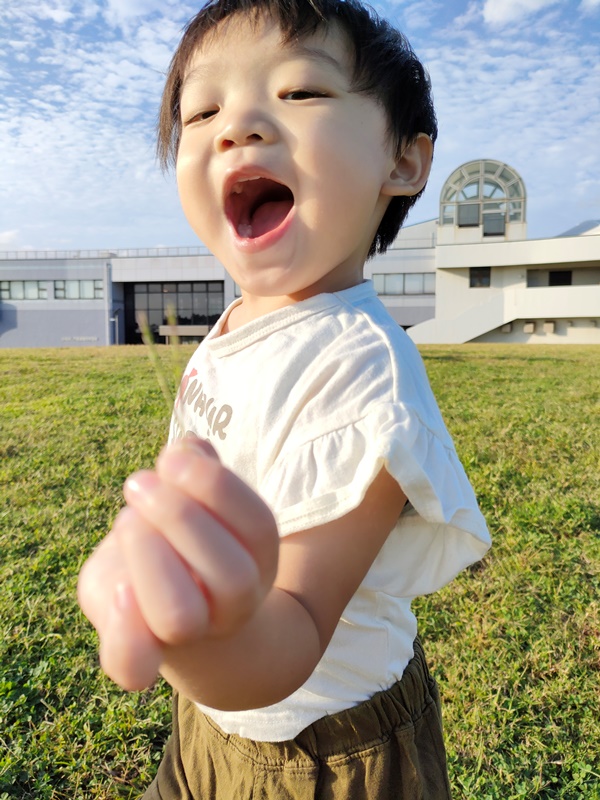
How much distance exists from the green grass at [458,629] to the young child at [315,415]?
0.90m

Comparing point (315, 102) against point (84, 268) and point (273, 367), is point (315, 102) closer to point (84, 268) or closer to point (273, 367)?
point (273, 367)

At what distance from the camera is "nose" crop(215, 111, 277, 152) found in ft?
3.19

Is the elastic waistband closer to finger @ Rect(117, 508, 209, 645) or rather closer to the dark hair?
finger @ Rect(117, 508, 209, 645)

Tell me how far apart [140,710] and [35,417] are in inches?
163

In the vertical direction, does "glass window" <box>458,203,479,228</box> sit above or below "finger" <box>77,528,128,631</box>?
above

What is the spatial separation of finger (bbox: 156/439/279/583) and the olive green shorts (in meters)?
0.68

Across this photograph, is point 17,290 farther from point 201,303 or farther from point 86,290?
point 201,303

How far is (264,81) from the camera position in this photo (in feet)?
3.32

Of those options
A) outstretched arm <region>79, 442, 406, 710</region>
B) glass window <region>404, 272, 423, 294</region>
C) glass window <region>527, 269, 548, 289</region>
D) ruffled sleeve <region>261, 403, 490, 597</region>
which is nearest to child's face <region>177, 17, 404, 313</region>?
ruffled sleeve <region>261, 403, 490, 597</region>

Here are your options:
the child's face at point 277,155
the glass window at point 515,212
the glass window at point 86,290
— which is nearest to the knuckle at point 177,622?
the child's face at point 277,155

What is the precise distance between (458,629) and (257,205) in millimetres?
2046

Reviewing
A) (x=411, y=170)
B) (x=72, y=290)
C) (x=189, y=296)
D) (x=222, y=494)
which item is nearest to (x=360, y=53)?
(x=411, y=170)

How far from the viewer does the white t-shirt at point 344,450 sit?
2.76 feet

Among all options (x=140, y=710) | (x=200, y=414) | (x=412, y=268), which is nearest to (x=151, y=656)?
(x=200, y=414)
